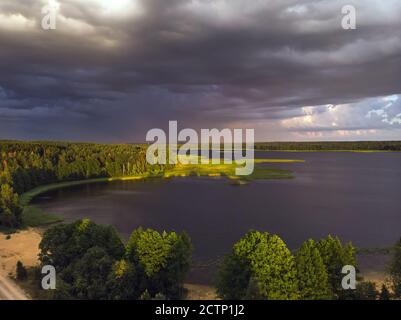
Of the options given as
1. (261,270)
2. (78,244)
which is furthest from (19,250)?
(261,270)

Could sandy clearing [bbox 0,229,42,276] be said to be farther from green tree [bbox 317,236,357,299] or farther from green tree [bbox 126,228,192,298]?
green tree [bbox 317,236,357,299]

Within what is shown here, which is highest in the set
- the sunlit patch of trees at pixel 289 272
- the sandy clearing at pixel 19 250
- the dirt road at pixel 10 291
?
the sunlit patch of trees at pixel 289 272

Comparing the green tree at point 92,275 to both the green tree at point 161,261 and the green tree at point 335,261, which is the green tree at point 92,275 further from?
the green tree at point 335,261

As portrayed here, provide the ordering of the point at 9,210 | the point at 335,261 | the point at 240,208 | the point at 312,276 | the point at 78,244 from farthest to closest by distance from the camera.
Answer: the point at 240,208
the point at 9,210
the point at 78,244
the point at 335,261
the point at 312,276

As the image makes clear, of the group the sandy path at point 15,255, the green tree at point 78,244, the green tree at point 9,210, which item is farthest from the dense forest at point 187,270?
the green tree at point 9,210

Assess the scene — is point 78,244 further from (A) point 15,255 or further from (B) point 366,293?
(B) point 366,293

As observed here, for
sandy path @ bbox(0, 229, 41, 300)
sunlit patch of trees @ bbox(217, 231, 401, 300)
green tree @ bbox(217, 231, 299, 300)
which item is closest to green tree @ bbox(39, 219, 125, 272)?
sandy path @ bbox(0, 229, 41, 300)
